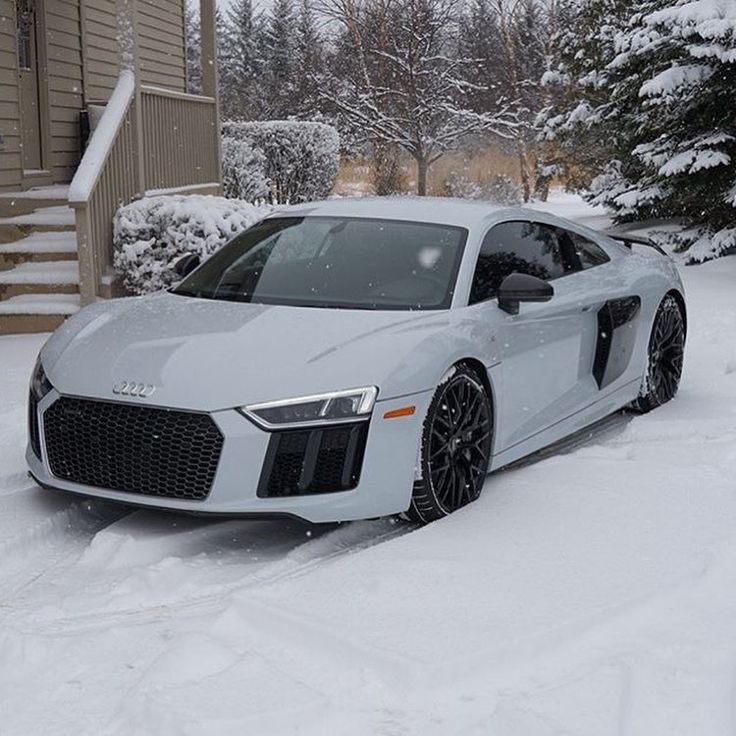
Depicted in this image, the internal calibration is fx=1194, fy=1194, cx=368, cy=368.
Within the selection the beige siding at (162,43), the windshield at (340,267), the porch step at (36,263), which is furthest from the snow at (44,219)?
the windshield at (340,267)

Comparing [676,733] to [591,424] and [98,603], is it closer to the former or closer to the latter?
[98,603]

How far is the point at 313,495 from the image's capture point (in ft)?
14.5

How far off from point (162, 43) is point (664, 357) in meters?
12.9

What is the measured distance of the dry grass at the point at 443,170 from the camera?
3459 cm

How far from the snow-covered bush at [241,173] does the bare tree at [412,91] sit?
863 cm

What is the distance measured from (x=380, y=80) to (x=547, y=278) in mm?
29021

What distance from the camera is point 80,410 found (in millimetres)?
4633

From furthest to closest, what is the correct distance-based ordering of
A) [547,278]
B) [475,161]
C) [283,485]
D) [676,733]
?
1. [475,161]
2. [547,278]
3. [283,485]
4. [676,733]

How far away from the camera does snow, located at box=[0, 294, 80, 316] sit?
10258mm

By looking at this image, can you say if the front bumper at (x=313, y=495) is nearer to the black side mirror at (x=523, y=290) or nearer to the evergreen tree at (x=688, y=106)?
the black side mirror at (x=523, y=290)

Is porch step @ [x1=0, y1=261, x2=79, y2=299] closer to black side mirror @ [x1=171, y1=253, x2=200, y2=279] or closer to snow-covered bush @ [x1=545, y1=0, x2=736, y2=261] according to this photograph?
black side mirror @ [x1=171, y1=253, x2=200, y2=279]

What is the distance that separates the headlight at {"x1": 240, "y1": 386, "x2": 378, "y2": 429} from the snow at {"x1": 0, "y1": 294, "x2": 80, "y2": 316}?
20.5 feet

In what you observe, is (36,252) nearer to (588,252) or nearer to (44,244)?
(44,244)

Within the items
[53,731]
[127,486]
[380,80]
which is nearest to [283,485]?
[127,486]
